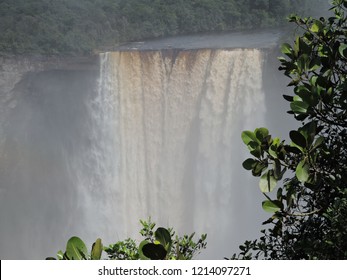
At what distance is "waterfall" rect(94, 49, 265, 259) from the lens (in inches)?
591

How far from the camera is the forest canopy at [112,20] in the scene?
17.7 metres

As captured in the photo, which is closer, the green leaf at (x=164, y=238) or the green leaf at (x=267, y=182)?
the green leaf at (x=164, y=238)

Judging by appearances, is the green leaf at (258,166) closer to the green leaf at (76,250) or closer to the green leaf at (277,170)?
the green leaf at (277,170)

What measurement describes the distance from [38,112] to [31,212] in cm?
243

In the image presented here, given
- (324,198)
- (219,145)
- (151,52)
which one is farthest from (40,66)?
(324,198)

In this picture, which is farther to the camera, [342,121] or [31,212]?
[31,212]

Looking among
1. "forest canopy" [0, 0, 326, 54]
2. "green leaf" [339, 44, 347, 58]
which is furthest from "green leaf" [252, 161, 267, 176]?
"forest canopy" [0, 0, 326, 54]

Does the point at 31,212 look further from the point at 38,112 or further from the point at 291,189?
the point at 291,189

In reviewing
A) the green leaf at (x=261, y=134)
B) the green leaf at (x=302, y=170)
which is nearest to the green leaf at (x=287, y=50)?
the green leaf at (x=261, y=134)

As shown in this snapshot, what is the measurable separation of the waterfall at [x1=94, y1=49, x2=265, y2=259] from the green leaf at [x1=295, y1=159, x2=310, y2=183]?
12289 mm

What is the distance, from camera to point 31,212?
17109mm

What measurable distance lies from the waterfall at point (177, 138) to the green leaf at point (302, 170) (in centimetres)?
1229

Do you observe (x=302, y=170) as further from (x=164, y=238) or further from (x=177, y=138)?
(x=177, y=138)

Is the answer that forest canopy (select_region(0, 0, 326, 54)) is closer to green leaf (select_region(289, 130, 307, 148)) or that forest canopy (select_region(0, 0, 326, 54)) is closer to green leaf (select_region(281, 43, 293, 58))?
green leaf (select_region(281, 43, 293, 58))
